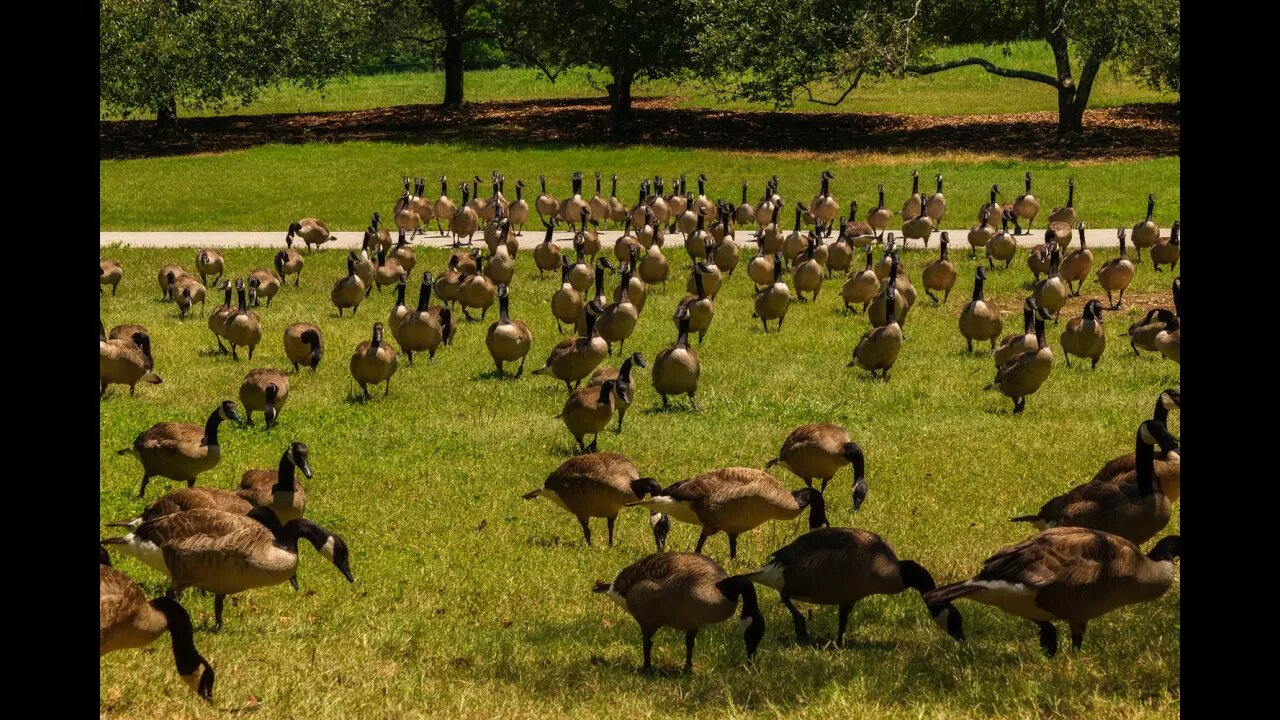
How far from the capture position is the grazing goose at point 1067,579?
26.2 feet

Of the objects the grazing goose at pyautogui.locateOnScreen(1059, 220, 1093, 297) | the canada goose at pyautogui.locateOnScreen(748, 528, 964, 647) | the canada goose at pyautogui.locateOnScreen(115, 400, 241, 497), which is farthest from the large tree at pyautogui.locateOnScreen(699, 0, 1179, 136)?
the canada goose at pyautogui.locateOnScreen(748, 528, 964, 647)

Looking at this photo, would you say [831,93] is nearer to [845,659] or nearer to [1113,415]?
[1113,415]

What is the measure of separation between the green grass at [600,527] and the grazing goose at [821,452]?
417 mm

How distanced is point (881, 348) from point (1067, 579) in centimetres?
986

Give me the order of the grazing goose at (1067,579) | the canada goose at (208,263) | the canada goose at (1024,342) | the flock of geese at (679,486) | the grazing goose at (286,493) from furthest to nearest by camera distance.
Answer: the canada goose at (208,263) < the canada goose at (1024,342) < the grazing goose at (286,493) < the flock of geese at (679,486) < the grazing goose at (1067,579)

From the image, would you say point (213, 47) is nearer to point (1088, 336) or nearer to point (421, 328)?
point (421, 328)

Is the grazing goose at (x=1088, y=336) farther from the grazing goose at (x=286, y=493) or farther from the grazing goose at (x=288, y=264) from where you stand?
the grazing goose at (x=288, y=264)

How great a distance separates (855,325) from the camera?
864 inches

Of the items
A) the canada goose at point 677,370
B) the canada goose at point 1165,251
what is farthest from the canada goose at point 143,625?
the canada goose at point 1165,251

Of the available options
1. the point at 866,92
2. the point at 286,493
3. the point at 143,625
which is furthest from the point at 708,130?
the point at 143,625

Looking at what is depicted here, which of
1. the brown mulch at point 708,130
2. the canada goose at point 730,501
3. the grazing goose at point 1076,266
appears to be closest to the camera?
the canada goose at point 730,501

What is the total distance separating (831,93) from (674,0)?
1750 cm

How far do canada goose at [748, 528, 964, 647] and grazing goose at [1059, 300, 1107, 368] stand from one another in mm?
10278

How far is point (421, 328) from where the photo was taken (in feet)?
61.8
